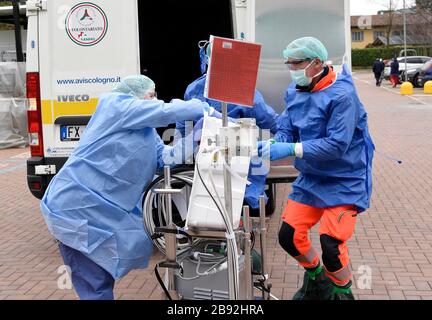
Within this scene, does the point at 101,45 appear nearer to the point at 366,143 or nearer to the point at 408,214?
the point at 366,143

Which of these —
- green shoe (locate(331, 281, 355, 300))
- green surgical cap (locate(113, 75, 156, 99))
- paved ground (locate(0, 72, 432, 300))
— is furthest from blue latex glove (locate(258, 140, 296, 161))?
paved ground (locate(0, 72, 432, 300))

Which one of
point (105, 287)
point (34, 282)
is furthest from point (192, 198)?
point (34, 282)

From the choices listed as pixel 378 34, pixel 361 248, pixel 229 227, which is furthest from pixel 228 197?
pixel 378 34

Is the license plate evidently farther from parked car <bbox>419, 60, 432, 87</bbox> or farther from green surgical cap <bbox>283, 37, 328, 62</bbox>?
parked car <bbox>419, 60, 432, 87</bbox>

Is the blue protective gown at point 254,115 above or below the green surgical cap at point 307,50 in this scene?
below

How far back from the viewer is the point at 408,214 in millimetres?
7391

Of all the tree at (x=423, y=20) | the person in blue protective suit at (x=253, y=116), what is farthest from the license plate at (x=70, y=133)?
the tree at (x=423, y=20)

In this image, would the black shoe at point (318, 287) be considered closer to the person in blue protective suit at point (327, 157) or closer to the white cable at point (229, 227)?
the person in blue protective suit at point (327, 157)

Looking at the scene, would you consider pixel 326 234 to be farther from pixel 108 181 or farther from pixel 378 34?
pixel 378 34

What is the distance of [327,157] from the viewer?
3840 mm

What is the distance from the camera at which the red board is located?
3.19 metres

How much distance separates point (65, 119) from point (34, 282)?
5.08ft

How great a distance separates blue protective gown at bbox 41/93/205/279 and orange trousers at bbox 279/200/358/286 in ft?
3.42

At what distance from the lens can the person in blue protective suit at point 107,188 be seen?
3.66 metres
